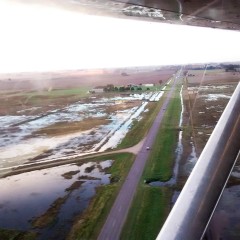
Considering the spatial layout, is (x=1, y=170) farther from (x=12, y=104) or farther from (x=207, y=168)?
(x=12, y=104)

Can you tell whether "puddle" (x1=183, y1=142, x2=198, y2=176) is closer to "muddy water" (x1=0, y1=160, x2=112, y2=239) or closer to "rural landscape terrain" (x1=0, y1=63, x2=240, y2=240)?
"rural landscape terrain" (x1=0, y1=63, x2=240, y2=240)

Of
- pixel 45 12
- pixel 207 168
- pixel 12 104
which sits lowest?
pixel 12 104

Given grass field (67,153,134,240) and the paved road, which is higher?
the paved road

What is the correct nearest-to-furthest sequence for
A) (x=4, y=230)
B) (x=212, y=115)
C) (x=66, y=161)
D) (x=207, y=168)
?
(x=207, y=168) → (x=4, y=230) → (x=66, y=161) → (x=212, y=115)

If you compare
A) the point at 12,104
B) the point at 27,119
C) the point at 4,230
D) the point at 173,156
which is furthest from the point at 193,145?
the point at 12,104

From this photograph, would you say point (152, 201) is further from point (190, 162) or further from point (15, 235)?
point (190, 162)

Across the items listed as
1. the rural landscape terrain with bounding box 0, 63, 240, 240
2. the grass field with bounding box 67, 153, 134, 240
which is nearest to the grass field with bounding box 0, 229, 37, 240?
the rural landscape terrain with bounding box 0, 63, 240, 240

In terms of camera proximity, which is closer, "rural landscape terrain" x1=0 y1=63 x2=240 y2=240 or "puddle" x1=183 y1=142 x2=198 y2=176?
"rural landscape terrain" x1=0 y1=63 x2=240 y2=240

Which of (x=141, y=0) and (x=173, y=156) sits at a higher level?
(x=141, y=0)
